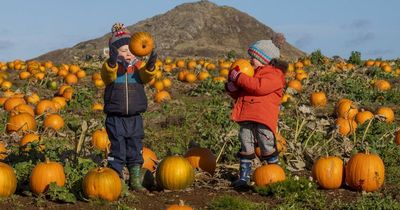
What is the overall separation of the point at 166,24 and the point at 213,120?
43480 millimetres

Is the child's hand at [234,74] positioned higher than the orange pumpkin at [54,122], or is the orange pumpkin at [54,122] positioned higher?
the child's hand at [234,74]

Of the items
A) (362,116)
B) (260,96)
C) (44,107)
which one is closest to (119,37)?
(260,96)

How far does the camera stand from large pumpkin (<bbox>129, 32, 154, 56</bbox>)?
7.81m

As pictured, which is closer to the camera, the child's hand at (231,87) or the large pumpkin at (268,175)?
the large pumpkin at (268,175)

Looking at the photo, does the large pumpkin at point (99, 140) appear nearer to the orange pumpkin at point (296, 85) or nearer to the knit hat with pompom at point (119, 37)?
the knit hat with pompom at point (119, 37)

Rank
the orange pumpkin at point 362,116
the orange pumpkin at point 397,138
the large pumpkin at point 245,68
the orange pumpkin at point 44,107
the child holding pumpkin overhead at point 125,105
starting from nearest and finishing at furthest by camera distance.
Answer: the child holding pumpkin overhead at point 125,105 → the large pumpkin at point 245,68 → the orange pumpkin at point 397,138 → the orange pumpkin at point 362,116 → the orange pumpkin at point 44,107

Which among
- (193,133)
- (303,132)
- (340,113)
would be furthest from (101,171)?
(340,113)

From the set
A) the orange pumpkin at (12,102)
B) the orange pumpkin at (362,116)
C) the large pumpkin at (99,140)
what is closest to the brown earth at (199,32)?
the orange pumpkin at (12,102)

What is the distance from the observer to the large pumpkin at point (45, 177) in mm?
7762

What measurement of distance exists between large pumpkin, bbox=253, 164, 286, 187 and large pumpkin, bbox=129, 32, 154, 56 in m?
1.96

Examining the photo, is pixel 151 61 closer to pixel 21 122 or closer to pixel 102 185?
pixel 102 185

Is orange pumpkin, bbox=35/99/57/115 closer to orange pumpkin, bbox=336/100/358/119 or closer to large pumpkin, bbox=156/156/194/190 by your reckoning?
orange pumpkin, bbox=336/100/358/119

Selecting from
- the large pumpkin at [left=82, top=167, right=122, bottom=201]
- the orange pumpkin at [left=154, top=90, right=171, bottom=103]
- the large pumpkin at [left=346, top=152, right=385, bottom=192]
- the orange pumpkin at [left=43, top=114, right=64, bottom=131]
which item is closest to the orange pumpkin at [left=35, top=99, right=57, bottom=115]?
the orange pumpkin at [left=43, top=114, right=64, bottom=131]

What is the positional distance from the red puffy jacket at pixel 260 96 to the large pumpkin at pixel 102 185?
1.88m
